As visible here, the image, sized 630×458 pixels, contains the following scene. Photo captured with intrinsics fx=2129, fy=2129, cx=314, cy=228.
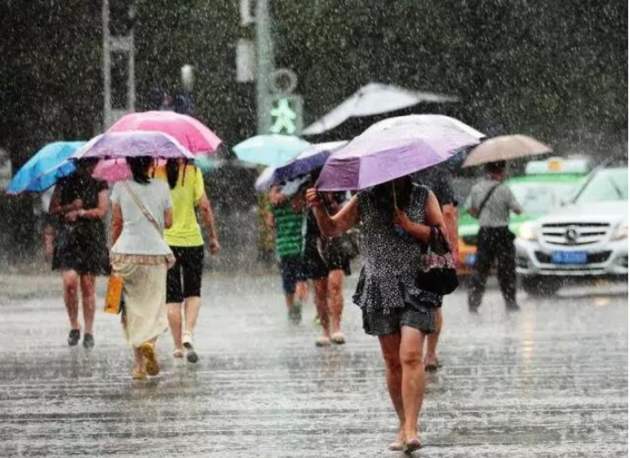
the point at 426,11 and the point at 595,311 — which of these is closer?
the point at 595,311

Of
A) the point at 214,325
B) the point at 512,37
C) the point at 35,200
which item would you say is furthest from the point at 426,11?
the point at 214,325

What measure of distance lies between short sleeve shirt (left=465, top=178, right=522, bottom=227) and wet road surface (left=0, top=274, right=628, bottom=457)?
61.6 inches

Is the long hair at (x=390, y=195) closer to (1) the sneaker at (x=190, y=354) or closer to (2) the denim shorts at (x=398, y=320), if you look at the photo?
A: (2) the denim shorts at (x=398, y=320)

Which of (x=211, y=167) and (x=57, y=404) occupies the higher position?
(x=211, y=167)


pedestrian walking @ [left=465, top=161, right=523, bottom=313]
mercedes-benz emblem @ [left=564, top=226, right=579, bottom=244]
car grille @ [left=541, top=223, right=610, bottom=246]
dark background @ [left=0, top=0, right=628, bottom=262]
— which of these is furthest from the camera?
dark background @ [left=0, top=0, right=628, bottom=262]

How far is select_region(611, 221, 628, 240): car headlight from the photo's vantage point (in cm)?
2530

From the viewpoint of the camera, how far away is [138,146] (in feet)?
48.3

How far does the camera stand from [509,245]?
2319cm

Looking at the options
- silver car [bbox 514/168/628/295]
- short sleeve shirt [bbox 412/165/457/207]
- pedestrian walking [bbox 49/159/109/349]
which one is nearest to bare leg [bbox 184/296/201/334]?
pedestrian walking [bbox 49/159/109/349]

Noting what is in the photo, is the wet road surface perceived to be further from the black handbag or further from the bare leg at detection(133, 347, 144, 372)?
the black handbag

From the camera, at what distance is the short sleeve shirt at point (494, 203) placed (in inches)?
898

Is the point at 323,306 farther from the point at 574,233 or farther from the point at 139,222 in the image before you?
the point at 574,233

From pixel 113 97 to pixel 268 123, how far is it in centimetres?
302

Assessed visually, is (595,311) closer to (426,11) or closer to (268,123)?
(268,123)
